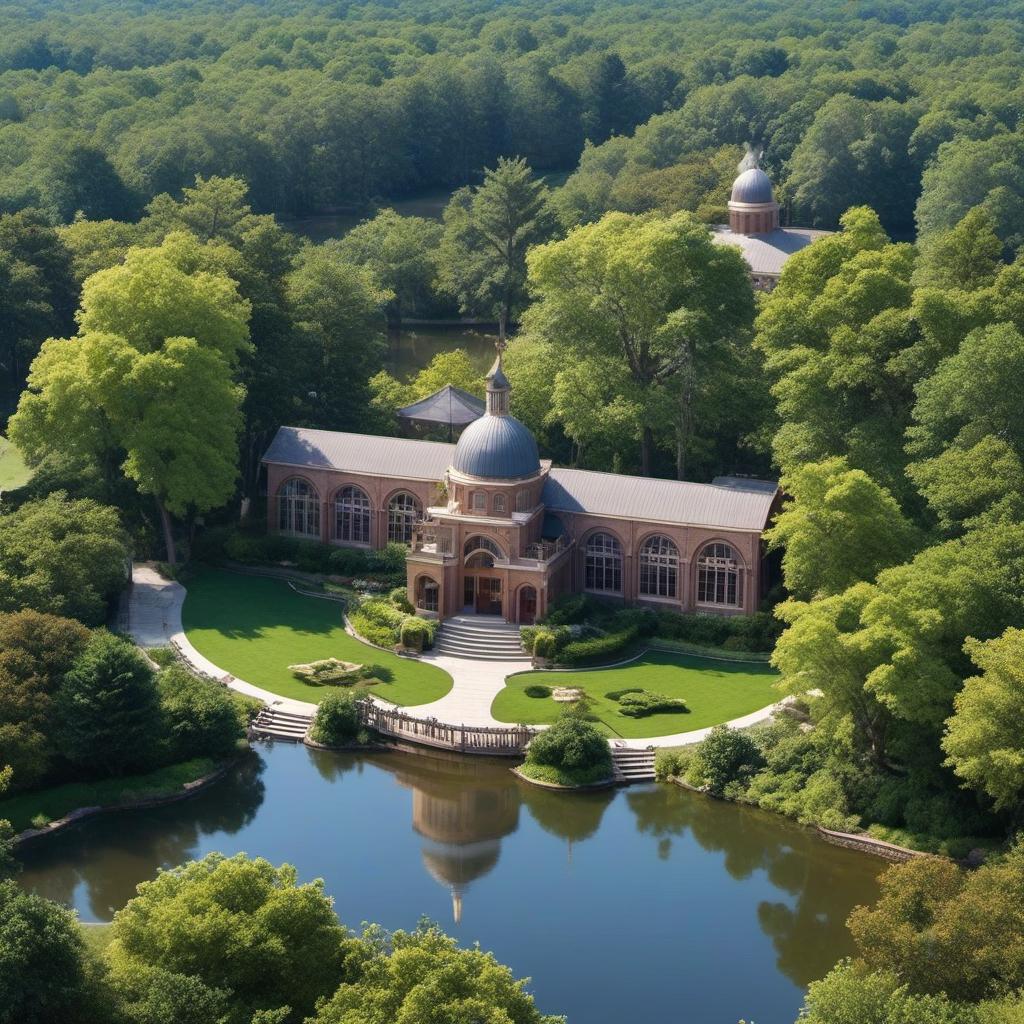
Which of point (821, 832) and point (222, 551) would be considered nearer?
point (821, 832)

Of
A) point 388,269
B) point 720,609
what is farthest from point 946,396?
point 388,269

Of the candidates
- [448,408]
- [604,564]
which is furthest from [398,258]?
[604,564]

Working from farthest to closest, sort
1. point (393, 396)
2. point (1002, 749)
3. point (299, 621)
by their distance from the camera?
point (393, 396)
point (299, 621)
point (1002, 749)

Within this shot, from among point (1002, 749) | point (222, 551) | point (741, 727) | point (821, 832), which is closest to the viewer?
point (1002, 749)

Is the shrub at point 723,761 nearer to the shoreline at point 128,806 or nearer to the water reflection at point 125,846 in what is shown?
the water reflection at point 125,846

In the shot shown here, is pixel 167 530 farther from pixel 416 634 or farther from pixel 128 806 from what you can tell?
pixel 128 806

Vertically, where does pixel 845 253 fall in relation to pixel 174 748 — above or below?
above

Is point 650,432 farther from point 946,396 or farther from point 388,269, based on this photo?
point 388,269
